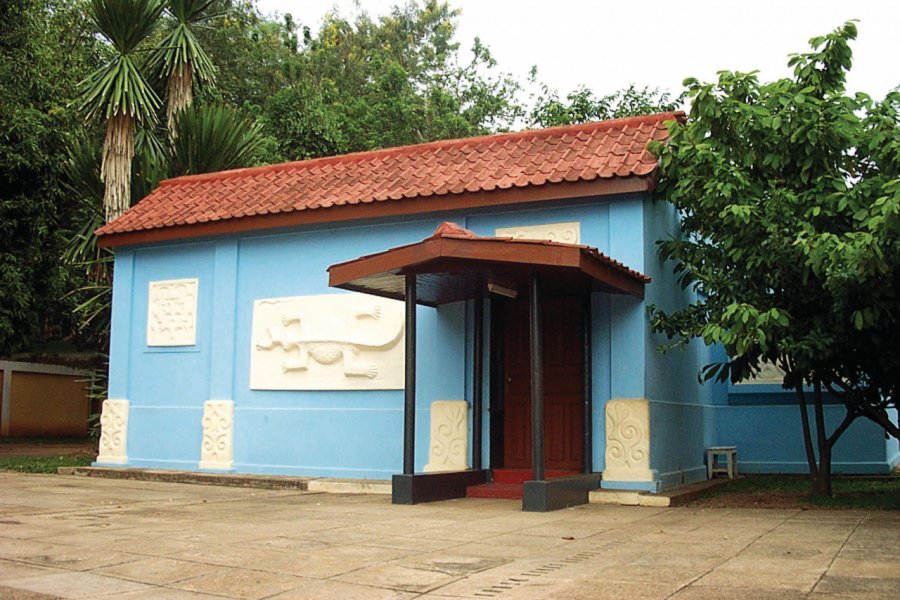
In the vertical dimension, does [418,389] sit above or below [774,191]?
below

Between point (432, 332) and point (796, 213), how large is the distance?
4.59 m

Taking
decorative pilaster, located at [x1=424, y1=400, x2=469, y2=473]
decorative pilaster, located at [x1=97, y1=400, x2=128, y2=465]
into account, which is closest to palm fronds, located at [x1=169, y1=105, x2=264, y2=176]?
decorative pilaster, located at [x1=97, y1=400, x2=128, y2=465]

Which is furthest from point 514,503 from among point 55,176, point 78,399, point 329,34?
point 329,34

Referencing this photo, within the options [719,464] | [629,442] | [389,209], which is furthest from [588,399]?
[719,464]

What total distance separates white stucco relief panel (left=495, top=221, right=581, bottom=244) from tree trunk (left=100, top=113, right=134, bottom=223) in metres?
7.51

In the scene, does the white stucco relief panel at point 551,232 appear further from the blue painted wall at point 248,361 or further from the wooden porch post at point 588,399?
the wooden porch post at point 588,399

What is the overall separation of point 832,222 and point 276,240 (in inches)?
284

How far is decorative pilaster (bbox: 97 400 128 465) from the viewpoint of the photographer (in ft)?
44.8

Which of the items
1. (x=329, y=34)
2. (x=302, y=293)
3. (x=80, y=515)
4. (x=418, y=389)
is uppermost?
(x=329, y=34)

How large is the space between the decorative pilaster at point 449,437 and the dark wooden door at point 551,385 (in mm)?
549

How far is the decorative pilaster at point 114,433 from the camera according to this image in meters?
13.7

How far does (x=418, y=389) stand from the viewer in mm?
11625

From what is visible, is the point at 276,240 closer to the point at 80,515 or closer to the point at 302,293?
the point at 302,293

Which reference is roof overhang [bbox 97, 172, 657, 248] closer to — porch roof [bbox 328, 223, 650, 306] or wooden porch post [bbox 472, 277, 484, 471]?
porch roof [bbox 328, 223, 650, 306]
